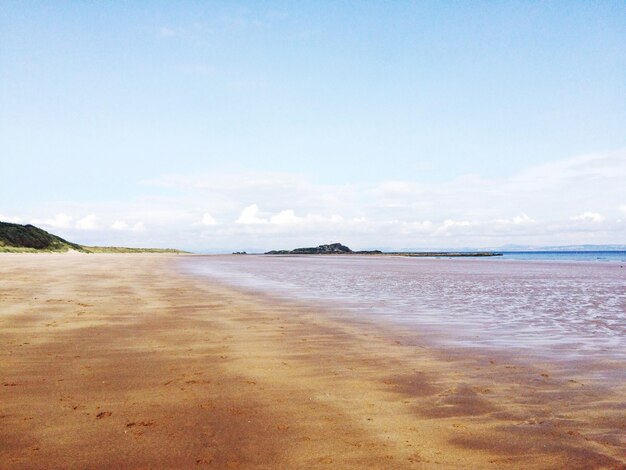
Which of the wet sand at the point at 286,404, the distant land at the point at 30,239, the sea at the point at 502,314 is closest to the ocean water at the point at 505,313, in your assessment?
the sea at the point at 502,314

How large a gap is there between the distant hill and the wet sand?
353ft

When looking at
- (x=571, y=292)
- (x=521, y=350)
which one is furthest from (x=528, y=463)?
(x=571, y=292)

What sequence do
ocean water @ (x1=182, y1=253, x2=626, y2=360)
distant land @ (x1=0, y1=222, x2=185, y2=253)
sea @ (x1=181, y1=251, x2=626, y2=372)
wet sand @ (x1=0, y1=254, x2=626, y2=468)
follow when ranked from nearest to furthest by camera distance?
wet sand @ (x1=0, y1=254, x2=626, y2=468)
sea @ (x1=181, y1=251, x2=626, y2=372)
ocean water @ (x1=182, y1=253, x2=626, y2=360)
distant land @ (x1=0, y1=222, x2=185, y2=253)

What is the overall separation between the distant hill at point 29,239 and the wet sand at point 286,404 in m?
108

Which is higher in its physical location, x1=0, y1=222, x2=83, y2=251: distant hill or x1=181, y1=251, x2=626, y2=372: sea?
x1=0, y1=222, x2=83, y2=251: distant hill

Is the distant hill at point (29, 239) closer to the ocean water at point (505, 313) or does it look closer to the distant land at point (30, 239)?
the distant land at point (30, 239)

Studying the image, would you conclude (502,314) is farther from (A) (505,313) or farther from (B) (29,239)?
(B) (29,239)

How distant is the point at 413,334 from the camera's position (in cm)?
1141

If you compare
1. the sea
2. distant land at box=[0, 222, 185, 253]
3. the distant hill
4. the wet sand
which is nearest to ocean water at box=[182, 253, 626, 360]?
the sea

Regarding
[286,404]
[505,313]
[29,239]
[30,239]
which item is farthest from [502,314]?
[30,239]

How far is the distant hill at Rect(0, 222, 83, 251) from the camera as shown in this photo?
10544 centimetres

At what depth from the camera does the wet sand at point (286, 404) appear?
4.73 metres

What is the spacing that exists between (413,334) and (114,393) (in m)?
6.90

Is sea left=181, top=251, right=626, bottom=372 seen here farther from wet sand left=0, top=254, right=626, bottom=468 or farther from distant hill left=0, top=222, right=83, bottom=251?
distant hill left=0, top=222, right=83, bottom=251
